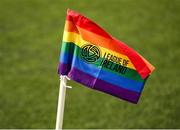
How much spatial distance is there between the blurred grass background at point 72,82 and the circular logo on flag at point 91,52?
2.15m

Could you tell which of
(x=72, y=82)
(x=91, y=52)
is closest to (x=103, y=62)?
(x=91, y=52)

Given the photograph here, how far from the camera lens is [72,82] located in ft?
21.0

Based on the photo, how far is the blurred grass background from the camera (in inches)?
221

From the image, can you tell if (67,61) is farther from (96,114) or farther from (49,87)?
(49,87)

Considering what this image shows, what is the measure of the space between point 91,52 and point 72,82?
300cm

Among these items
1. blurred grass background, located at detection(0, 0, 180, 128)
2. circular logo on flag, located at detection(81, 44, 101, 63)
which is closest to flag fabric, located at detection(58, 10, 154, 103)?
circular logo on flag, located at detection(81, 44, 101, 63)

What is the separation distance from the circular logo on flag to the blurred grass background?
2.15 m

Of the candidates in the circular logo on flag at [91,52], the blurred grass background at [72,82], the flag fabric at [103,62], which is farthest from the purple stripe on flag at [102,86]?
the blurred grass background at [72,82]

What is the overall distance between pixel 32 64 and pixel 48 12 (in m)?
2.12

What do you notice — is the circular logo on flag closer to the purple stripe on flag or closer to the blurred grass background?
the purple stripe on flag

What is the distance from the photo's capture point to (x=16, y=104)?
19.0 feet

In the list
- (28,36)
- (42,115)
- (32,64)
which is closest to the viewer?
(42,115)

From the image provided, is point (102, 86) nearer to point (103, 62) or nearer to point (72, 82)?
point (103, 62)

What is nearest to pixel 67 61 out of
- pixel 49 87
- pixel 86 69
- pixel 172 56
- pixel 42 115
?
pixel 86 69
